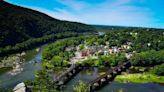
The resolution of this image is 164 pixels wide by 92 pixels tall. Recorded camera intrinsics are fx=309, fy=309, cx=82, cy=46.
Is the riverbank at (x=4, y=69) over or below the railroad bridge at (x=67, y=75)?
below

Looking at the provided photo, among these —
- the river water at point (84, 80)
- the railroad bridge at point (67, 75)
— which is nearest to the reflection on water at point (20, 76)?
the river water at point (84, 80)

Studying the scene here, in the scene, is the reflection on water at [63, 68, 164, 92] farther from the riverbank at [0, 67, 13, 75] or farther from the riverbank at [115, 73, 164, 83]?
the riverbank at [0, 67, 13, 75]

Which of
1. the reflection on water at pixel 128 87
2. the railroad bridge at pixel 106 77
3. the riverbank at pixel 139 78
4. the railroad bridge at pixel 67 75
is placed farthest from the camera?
the riverbank at pixel 139 78

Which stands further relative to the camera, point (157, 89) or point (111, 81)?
point (111, 81)

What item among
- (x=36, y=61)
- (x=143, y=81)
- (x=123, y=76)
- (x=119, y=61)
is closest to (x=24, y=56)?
(x=36, y=61)

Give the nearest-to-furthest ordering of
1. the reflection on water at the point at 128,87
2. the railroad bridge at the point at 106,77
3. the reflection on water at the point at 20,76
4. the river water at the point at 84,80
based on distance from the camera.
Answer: the reflection on water at the point at 128,87 → the river water at the point at 84,80 → the railroad bridge at the point at 106,77 → the reflection on water at the point at 20,76

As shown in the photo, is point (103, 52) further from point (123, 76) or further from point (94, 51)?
point (123, 76)

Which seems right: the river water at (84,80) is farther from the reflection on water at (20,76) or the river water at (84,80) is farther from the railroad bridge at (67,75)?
the railroad bridge at (67,75)
